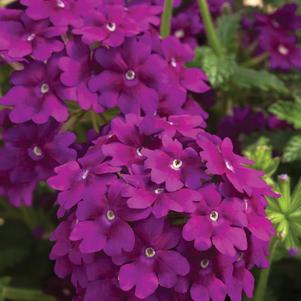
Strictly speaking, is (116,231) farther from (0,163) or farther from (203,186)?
(0,163)

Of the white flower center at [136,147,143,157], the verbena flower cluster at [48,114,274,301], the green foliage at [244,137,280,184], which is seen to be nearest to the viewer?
the verbena flower cluster at [48,114,274,301]

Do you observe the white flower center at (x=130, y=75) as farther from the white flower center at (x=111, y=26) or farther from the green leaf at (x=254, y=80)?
the green leaf at (x=254, y=80)

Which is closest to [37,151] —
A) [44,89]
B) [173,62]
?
[44,89]

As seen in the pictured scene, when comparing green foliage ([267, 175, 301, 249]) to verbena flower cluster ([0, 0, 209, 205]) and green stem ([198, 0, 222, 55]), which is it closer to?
verbena flower cluster ([0, 0, 209, 205])

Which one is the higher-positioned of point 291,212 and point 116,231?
point 116,231

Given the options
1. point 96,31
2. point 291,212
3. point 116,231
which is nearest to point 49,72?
point 96,31

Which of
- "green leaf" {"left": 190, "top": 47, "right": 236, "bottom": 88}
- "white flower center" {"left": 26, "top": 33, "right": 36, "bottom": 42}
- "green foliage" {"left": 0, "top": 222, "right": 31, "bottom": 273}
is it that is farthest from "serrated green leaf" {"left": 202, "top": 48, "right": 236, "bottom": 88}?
"green foliage" {"left": 0, "top": 222, "right": 31, "bottom": 273}

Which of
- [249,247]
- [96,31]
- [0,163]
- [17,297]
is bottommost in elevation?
[17,297]
